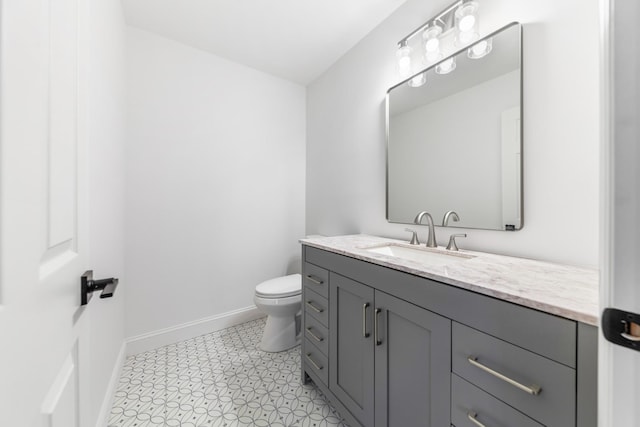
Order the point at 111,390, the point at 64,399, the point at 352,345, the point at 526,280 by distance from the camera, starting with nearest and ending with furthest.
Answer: the point at 64,399 < the point at 526,280 < the point at 352,345 < the point at 111,390

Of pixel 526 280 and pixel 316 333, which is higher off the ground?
pixel 526 280

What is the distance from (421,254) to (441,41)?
4.03ft

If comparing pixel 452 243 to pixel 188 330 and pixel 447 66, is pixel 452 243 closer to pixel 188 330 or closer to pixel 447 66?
pixel 447 66

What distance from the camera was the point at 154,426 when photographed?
1277mm

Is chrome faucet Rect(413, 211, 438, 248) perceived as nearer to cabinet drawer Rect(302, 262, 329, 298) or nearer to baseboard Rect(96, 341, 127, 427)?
cabinet drawer Rect(302, 262, 329, 298)

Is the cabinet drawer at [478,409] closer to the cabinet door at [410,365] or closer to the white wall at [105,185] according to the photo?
the cabinet door at [410,365]

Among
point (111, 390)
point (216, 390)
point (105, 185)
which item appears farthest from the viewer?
point (216, 390)

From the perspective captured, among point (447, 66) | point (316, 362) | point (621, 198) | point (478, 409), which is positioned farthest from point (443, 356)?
point (447, 66)

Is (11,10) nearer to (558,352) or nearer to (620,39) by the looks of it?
(620,39)

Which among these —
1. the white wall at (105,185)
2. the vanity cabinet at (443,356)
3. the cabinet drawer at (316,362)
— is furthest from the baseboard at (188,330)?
the vanity cabinet at (443,356)

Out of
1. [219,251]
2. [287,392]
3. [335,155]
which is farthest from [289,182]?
[287,392]

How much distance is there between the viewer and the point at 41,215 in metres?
0.44

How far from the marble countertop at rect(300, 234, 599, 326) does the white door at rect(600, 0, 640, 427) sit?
0.17m

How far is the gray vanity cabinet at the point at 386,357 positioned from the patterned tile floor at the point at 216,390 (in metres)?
0.31
